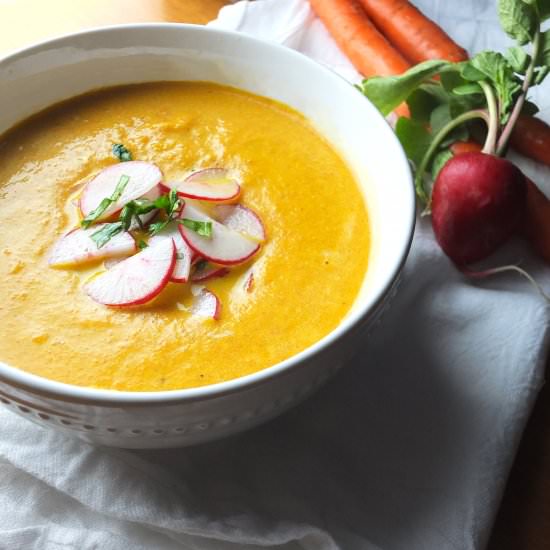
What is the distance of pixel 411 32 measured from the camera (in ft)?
7.16

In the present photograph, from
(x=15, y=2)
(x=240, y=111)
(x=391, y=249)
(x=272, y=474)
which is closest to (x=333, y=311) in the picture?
(x=391, y=249)

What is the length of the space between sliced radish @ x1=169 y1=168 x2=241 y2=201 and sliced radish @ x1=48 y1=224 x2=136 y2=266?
0.52 ft

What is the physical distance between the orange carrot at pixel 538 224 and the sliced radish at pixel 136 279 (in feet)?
2.68

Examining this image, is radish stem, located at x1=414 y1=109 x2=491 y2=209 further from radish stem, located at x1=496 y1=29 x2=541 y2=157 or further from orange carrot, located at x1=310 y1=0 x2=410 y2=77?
orange carrot, located at x1=310 y1=0 x2=410 y2=77

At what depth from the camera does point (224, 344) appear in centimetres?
140

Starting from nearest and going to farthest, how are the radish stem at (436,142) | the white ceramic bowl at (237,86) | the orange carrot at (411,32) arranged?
the white ceramic bowl at (237,86) < the radish stem at (436,142) < the orange carrot at (411,32)

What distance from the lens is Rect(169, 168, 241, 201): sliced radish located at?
5.27 feet

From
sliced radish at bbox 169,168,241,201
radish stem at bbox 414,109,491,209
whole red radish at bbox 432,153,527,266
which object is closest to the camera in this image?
sliced radish at bbox 169,168,241,201

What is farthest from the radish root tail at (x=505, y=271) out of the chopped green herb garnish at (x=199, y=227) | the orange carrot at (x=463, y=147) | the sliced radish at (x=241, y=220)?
the chopped green herb garnish at (x=199, y=227)

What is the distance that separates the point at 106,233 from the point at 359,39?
100 cm

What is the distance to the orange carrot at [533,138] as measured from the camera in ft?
6.41

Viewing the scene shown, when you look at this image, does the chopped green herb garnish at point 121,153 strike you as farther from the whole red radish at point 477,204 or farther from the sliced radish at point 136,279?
the whole red radish at point 477,204

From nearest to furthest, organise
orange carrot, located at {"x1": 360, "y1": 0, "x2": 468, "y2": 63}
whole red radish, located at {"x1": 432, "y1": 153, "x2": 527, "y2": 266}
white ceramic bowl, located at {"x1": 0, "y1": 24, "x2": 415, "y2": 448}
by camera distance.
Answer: white ceramic bowl, located at {"x1": 0, "y1": 24, "x2": 415, "y2": 448} < whole red radish, located at {"x1": 432, "y1": 153, "x2": 527, "y2": 266} < orange carrot, located at {"x1": 360, "y1": 0, "x2": 468, "y2": 63}

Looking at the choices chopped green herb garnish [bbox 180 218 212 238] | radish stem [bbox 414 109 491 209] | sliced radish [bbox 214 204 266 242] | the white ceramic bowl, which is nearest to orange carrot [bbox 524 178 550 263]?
radish stem [bbox 414 109 491 209]
